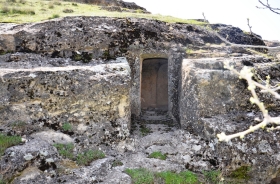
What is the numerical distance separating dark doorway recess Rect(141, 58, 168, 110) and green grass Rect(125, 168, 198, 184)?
32.9ft

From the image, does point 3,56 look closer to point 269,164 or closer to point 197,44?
point 197,44

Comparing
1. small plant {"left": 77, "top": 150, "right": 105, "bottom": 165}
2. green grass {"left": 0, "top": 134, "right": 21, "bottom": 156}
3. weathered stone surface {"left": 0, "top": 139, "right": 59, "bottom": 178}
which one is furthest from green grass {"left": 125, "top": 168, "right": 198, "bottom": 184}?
green grass {"left": 0, "top": 134, "right": 21, "bottom": 156}

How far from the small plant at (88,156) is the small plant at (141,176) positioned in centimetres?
102

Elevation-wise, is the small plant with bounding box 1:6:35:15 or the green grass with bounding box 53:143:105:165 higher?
the small plant with bounding box 1:6:35:15

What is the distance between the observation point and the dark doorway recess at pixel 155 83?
17172mm

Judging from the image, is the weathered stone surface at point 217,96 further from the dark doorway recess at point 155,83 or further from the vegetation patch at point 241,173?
the dark doorway recess at point 155,83

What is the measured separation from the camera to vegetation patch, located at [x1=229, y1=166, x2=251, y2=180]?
→ 701cm

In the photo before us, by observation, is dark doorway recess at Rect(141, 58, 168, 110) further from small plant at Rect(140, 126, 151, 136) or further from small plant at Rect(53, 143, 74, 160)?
small plant at Rect(53, 143, 74, 160)

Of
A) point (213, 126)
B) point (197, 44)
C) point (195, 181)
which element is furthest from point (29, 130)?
point (197, 44)

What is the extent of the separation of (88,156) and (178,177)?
2.61 meters

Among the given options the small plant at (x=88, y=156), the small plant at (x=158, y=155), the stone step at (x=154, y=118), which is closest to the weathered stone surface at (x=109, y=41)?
the stone step at (x=154, y=118)

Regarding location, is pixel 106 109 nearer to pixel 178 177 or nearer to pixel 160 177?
pixel 160 177

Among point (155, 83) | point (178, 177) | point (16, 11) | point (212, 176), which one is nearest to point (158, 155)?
point (178, 177)

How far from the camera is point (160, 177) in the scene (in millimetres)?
6992
